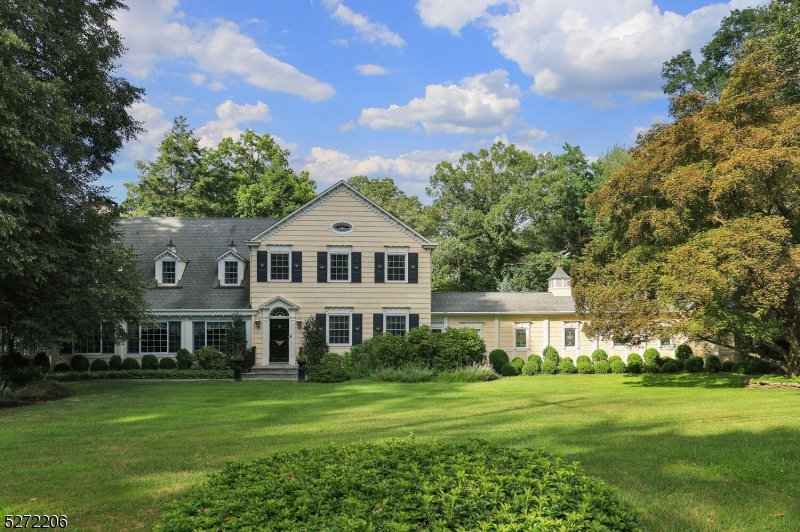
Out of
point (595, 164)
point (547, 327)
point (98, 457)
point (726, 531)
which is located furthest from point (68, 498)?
point (595, 164)

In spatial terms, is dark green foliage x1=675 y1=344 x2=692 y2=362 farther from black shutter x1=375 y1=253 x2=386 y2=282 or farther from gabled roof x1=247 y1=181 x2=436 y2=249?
black shutter x1=375 y1=253 x2=386 y2=282

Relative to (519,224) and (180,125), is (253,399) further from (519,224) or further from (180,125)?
(180,125)

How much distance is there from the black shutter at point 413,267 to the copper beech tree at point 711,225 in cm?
705

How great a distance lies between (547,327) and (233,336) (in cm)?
1378

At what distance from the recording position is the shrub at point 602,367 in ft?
84.9

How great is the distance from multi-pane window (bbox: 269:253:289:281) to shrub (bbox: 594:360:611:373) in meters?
13.9

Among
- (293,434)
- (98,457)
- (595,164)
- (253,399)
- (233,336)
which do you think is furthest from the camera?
(595,164)

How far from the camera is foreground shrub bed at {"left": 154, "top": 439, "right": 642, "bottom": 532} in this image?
14.0 feet

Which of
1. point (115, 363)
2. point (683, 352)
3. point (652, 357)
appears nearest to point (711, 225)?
point (652, 357)

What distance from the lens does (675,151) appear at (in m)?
19.7

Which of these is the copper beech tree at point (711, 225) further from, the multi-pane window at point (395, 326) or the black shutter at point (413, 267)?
the multi-pane window at point (395, 326)

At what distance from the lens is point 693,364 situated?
84.4ft

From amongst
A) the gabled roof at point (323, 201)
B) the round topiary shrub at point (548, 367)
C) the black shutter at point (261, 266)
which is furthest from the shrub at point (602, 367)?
the black shutter at point (261, 266)

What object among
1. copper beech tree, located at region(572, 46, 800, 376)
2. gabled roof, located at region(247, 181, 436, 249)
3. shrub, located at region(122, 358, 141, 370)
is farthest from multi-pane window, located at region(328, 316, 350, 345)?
copper beech tree, located at region(572, 46, 800, 376)
